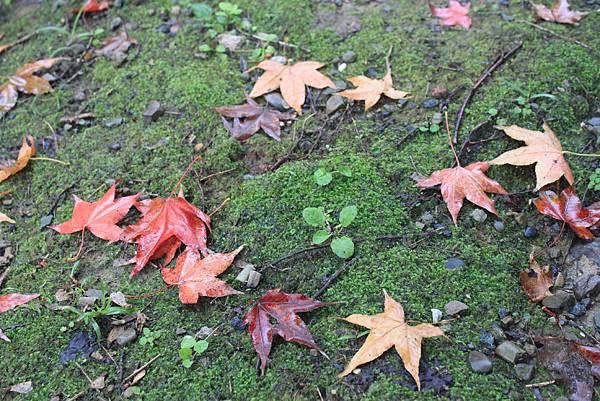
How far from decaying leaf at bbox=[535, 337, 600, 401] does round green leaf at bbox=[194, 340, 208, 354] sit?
1.09 m

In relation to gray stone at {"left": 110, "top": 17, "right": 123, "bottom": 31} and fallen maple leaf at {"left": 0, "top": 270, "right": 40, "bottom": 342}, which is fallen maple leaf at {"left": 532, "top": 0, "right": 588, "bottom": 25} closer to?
gray stone at {"left": 110, "top": 17, "right": 123, "bottom": 31}

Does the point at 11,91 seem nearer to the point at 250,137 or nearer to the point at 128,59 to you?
the point at 128,59

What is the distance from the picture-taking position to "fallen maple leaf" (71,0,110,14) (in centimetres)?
340

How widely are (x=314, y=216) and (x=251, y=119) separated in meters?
0.79

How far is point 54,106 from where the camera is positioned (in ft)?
9.77

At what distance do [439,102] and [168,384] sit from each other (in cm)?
172

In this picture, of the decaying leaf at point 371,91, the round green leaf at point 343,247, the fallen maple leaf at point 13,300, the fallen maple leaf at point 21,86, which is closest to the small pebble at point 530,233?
the round green leaf at point 343,247

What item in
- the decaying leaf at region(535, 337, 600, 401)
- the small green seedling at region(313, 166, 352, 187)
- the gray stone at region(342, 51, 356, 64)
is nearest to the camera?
the decaying leaf at region(535, 337, 600, 401)

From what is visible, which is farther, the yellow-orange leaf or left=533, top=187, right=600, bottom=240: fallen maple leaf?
the yellow-orange leaf

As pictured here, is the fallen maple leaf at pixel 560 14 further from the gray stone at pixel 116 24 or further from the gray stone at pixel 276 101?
the gray stone at pixel 116 24

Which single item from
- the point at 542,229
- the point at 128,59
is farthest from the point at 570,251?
the point at 128,59

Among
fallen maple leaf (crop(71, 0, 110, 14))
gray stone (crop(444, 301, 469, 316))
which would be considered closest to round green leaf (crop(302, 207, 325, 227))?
gray stone (crop(444, 301, 469, 316))

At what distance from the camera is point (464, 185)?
2.23m

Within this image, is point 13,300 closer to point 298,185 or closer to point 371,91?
point 298,185
